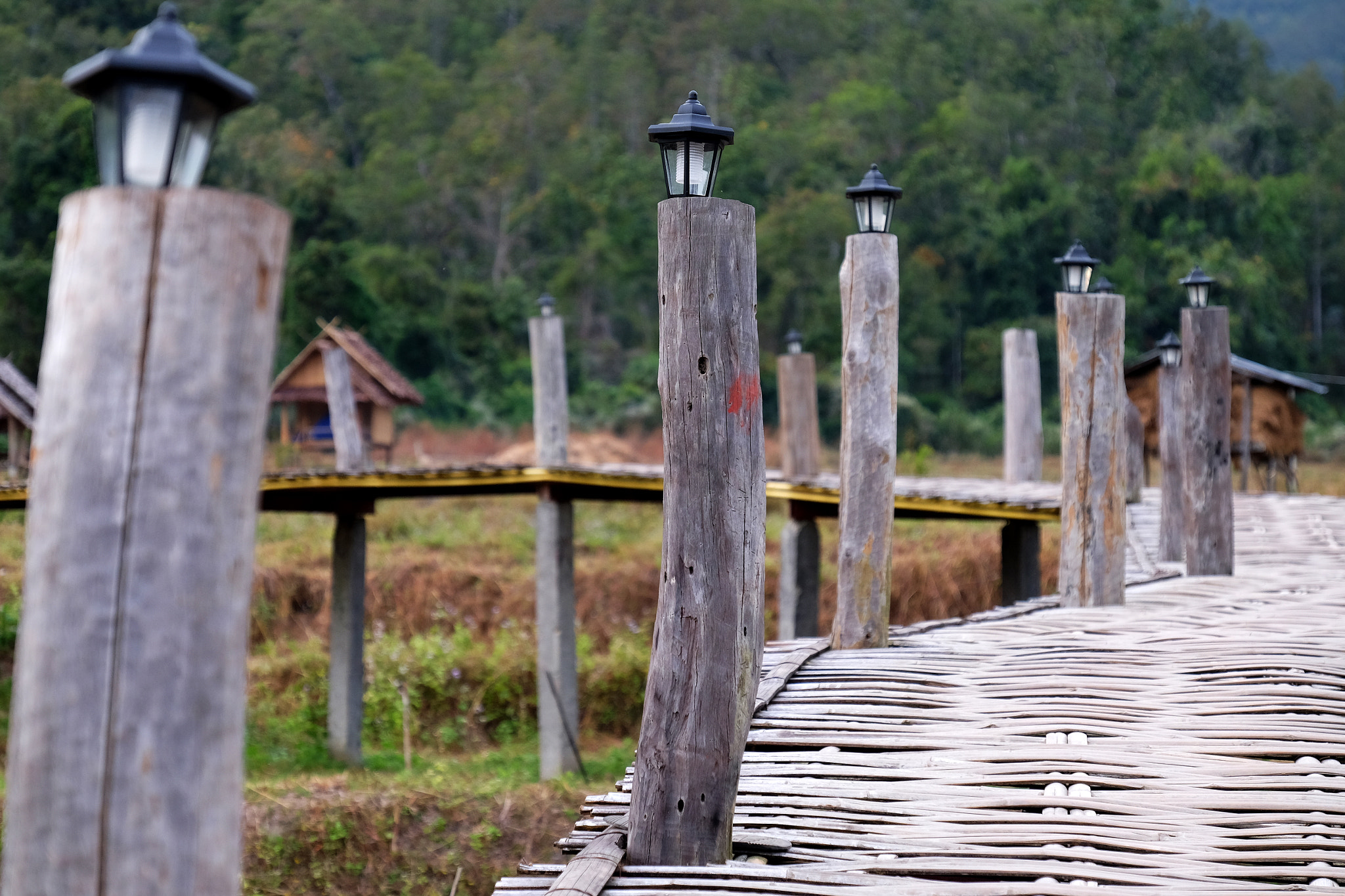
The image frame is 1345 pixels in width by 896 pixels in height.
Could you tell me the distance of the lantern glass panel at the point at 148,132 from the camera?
2051mm

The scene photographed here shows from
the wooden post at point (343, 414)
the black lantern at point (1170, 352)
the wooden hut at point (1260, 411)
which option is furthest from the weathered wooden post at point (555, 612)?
the wooden hut at point (1260, 411)

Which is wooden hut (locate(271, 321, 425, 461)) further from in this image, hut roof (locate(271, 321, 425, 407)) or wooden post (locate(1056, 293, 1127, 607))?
wooden post (locate(1056, 293, 1127, 607))

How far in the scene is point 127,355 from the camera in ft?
6.65

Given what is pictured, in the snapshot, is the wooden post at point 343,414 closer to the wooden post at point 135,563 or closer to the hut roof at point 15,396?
the hut roof at point 15,396

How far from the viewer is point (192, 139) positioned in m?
2.12

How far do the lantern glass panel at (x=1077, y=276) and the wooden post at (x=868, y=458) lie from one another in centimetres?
156

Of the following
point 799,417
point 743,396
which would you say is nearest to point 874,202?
point 743,396

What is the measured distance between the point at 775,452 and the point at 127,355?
2807cm

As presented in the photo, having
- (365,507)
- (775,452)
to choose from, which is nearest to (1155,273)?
(775,452)

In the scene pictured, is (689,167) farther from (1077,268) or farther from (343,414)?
(343,414)

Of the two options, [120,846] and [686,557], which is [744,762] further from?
[120,846]

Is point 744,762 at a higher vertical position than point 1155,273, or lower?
lower

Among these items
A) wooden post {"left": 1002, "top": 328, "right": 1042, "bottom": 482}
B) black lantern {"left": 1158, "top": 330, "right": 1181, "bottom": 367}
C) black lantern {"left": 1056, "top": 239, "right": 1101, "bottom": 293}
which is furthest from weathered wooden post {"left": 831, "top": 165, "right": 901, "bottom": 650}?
wooden post {"left": 1002, "top": 328, "right": 1042, "bottom": 482}

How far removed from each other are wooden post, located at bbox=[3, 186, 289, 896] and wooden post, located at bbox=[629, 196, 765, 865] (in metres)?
1.56
